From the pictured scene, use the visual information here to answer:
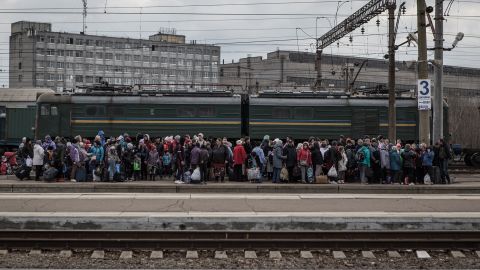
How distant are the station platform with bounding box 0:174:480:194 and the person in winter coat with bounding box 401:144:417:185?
988 millimetres

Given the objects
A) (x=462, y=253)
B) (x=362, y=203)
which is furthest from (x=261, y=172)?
(x=462, y=253)

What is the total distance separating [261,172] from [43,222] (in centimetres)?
963

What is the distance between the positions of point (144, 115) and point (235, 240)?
17531 millimetres

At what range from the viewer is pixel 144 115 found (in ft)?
90.2

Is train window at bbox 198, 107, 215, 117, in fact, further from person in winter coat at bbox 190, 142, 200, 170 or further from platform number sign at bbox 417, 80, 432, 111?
platform number sign at bbox 417, 80, 432, 111

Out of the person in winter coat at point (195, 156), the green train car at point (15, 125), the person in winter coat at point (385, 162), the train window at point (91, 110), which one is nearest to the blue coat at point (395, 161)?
the person in winter coat at point (385, 162)

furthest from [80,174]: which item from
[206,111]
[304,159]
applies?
[206,111]

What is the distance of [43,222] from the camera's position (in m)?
12.3

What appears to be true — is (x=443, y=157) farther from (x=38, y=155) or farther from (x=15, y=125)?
(x=15, y=125)

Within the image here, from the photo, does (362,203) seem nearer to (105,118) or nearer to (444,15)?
(444,15)

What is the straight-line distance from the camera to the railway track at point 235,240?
10672mm

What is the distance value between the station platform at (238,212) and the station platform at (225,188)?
1.63 ft

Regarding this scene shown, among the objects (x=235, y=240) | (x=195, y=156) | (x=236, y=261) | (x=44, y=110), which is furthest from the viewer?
(x=44, y=110)

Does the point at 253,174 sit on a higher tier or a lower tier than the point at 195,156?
lower
